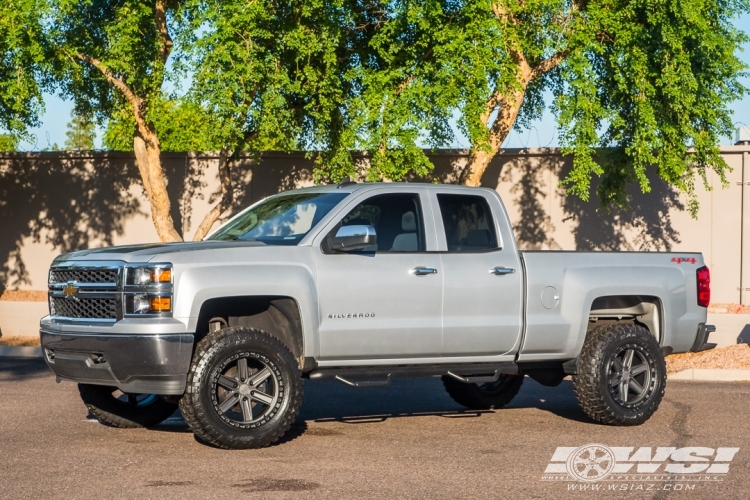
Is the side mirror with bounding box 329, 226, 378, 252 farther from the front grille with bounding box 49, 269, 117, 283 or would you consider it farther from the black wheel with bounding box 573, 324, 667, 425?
the black wheel with bounding box 573, 324, 667, 425

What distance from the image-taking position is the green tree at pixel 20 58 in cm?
1566

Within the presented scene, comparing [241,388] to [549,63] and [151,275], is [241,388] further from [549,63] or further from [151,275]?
[549,63]

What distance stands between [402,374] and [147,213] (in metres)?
13.3

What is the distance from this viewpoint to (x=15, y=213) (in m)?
22.1

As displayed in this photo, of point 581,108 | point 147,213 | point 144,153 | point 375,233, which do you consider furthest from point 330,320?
point 147,213

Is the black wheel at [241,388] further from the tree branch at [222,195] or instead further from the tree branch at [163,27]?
the tree branch at [222,195]

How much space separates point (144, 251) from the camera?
845 centimetres

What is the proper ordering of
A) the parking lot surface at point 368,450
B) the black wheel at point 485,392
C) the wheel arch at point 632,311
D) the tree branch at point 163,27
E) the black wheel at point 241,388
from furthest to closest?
the tree branch at point 163,27, the black wheel at point 485,392, the wheel arch at point 632,311, the black wheel at point 241,388, the parking lot surface at point 368,450

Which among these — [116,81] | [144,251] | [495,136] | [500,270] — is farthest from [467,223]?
[116,81]

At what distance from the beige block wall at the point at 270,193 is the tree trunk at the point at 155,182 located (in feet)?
6.52

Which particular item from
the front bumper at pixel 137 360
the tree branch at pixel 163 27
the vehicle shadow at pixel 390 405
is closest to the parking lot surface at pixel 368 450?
the vehicle shadow at pixel 390 405

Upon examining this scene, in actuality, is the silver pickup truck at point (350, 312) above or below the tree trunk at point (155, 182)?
below

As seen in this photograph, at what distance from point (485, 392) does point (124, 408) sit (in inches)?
144

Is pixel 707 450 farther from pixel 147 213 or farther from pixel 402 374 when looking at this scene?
pixel 147 213
